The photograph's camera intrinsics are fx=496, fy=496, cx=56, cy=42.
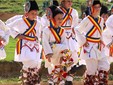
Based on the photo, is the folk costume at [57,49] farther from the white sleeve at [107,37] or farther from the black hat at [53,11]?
the white sleeve at [107,37]

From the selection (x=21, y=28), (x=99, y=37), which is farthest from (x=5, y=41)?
(x=99, y=37)

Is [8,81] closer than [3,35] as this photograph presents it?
No

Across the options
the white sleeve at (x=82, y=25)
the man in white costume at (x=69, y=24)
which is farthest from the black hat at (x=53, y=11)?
the man in white costume at (x=69, y=24)

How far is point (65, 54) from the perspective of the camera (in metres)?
9.44

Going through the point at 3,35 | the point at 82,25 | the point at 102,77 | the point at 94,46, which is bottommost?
the point at 102,77

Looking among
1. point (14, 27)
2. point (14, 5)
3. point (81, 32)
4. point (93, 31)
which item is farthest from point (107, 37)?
point (14, 5)

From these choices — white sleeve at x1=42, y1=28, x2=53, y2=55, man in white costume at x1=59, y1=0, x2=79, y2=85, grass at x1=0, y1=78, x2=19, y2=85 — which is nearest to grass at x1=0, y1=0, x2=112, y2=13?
grass at x1=0, y1=78, x2=19, y2=85

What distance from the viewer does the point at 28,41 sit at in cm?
980

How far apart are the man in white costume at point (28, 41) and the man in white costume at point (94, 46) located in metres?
0.91

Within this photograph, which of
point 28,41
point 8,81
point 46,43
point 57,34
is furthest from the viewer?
point 8,81

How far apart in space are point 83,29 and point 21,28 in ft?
4.10

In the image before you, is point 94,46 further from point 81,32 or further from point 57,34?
point 57,34

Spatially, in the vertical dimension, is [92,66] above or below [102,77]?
above

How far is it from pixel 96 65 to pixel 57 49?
105 centimetres
